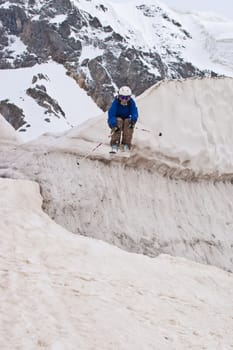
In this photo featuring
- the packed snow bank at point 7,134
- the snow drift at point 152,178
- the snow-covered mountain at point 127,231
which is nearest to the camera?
the snow-covered mountain at point 127,231

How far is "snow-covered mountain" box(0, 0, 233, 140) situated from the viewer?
87312 mm

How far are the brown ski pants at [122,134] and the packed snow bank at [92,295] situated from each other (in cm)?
255

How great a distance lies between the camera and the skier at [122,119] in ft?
32.9

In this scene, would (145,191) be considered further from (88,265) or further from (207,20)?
(207,20)

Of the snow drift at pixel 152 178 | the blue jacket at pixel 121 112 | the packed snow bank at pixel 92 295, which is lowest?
the snow drift at pixel 152 178

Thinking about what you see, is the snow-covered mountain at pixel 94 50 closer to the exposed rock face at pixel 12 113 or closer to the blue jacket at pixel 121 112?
the exposed rock face at pixel 12 113

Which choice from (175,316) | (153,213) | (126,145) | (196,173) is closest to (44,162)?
(126,145)

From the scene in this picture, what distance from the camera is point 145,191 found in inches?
424

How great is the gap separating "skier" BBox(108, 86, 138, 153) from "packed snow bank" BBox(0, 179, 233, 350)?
253 centimetres

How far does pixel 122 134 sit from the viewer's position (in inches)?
403

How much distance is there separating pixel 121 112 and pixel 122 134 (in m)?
0.41

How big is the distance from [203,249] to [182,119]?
289cm

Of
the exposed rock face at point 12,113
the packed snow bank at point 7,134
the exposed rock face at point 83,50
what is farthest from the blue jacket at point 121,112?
the exposed rock face at point 83,50

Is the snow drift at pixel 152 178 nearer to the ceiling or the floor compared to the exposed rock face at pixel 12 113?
nearer to the ceiling
